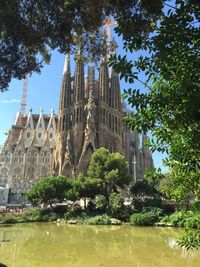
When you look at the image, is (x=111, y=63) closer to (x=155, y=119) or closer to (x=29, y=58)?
(x=155, y=119)

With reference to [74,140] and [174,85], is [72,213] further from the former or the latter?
[174,85]

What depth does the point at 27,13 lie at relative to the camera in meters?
8.39

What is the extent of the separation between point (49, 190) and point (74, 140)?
2552 centimetres

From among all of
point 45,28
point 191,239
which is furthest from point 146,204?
point 191,239

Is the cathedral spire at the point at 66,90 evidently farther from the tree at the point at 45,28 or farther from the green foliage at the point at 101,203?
the tree at the point at 45,28

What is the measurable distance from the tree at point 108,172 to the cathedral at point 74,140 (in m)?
14.2

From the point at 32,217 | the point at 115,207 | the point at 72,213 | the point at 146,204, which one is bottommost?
the point at 32,217

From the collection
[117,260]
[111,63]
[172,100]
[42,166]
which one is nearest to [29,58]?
[111,63]

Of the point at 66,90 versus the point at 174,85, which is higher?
the point at 66,90

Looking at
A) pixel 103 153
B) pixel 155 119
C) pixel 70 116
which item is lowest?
pixel 155 119

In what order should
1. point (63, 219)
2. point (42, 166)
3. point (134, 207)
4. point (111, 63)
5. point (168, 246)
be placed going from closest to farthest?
point (111, 63) → point (168, 246) → point (63, 219) → point (134, 207) → point (42, 166)

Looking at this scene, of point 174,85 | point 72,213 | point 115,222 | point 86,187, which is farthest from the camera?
point 86,187

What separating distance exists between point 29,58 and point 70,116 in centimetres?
5422

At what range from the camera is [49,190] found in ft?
117
